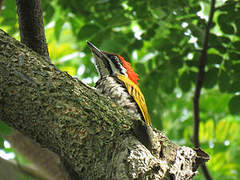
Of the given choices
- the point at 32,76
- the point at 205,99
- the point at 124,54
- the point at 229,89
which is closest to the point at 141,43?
the point at 124,54

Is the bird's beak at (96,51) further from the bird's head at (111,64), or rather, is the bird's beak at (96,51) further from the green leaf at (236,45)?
the green leaf at (236,45)

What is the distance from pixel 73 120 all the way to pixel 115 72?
91.5 inches

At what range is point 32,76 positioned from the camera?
244 cm

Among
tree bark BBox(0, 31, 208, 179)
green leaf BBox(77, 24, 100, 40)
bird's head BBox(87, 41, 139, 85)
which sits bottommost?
tree bark BBox(0, 31, 208, 179)

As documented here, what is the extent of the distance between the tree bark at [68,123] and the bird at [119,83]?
101cm

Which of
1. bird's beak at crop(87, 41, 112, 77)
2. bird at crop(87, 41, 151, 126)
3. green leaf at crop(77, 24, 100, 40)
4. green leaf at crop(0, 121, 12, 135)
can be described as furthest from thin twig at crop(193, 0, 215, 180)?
green leaf at crop(0, 121, 12, 135)

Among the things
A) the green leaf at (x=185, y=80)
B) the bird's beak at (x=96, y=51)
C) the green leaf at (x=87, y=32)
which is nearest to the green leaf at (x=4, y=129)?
the bird's beak at (x=96, y=51)

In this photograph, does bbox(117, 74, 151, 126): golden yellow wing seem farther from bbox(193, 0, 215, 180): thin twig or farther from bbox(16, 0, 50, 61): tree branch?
bbox(16, 0, 50, 61): tree branch

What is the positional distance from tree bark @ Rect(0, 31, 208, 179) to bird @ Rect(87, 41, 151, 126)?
1005mm

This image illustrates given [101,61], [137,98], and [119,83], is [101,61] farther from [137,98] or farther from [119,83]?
[137,98]

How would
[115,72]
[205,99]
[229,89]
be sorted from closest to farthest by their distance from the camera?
[229,89]
[115,72]
[205,99]

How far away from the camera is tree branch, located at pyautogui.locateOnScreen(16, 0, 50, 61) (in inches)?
109

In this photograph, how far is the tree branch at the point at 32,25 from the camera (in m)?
2.78

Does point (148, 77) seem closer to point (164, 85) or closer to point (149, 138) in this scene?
point (164, 85)
